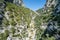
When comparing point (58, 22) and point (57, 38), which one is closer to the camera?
point (57, 38)

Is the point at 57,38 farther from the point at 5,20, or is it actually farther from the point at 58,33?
the point at 5,20

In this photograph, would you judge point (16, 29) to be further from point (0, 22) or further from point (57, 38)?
point (57, 38)

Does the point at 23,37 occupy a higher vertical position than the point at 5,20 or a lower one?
lower

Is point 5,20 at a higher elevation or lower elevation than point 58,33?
higher

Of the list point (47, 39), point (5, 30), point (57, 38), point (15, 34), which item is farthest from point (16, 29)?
point (57, 38)

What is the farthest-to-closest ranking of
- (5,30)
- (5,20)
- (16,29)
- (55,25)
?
1. (16,29)
2. (5,20)
3. (5,30)
4. (55,25)

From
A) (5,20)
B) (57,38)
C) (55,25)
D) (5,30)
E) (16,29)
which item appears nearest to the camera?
(57,38)

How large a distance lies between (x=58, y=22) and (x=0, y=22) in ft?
138

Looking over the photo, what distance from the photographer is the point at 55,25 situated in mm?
86688

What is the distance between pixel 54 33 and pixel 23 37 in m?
48.5

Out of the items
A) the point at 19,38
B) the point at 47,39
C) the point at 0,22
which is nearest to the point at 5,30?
the point at 0,22

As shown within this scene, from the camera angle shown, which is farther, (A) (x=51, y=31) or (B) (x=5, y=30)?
(B) (x=5, y=30)

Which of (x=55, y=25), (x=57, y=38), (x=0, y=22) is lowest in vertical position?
(x=57, y=38)

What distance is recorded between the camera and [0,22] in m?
113
